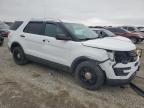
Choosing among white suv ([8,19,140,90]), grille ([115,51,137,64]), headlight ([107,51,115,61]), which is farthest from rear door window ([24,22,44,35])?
grille ([115,51,137,64])

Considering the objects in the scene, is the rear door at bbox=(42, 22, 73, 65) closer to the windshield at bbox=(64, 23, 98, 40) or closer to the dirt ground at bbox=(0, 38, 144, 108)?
the windshield at bbox=(64, 23, 98, 40)

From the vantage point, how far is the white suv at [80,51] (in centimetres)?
448

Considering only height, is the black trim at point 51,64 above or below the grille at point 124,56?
below

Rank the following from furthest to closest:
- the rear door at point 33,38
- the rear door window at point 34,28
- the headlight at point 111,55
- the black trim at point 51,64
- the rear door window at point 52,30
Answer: the rear door window at point 34,28 < the rear door at point 33,38 < the rear door window at point 52,30 < the black trim at point 51,64 < the headlight at point 111,55

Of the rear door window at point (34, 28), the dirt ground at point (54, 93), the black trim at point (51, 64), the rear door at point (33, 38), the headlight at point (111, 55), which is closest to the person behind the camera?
the dirt ground at point (54, 93)

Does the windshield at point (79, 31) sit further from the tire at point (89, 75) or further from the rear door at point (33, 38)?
the rear door at point (33, 38)

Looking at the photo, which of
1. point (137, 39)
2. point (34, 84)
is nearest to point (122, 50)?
point (34, 84)

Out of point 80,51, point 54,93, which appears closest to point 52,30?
point 80,51

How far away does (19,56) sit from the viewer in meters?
6.82

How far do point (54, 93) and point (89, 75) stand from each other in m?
1.01

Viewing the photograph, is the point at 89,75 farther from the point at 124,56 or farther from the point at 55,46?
the point at 55,46

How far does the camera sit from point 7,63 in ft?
23.8

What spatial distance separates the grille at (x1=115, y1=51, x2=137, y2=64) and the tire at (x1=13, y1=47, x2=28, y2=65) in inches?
→ 142

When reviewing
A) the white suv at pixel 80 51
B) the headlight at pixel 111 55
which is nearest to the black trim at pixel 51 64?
the white suv at pixel 80 51
